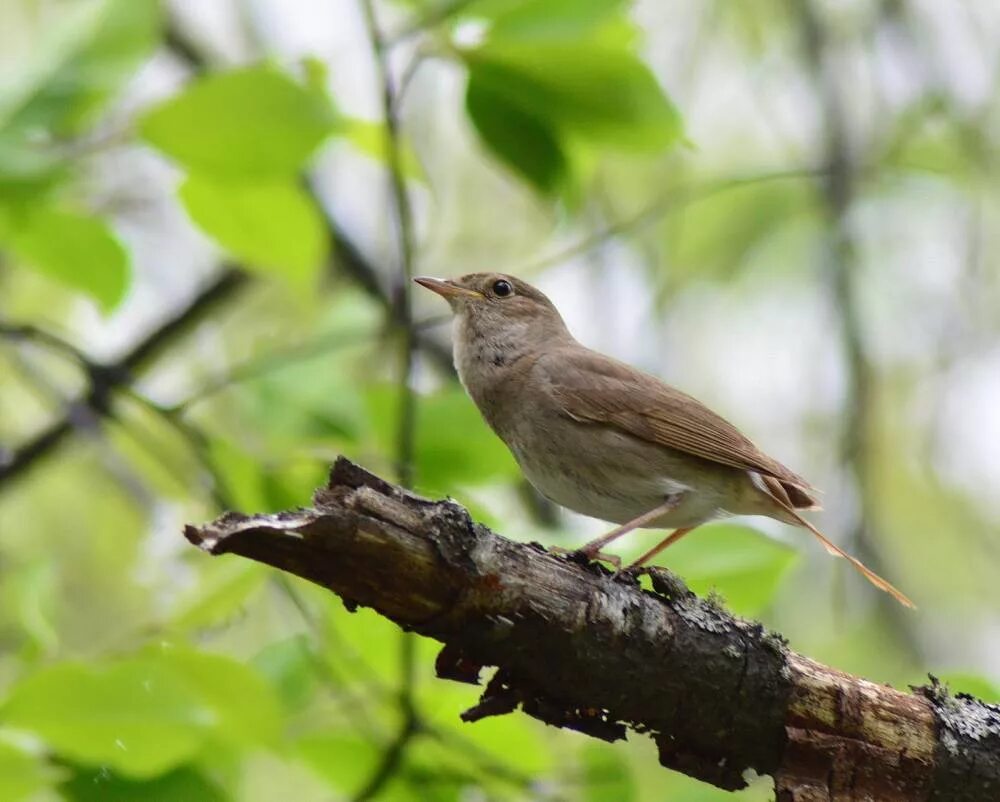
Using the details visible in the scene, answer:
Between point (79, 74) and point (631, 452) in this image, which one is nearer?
point (79, 74)

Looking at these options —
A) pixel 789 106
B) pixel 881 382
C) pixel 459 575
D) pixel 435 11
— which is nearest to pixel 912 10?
pixel 789 106

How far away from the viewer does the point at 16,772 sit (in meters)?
3.46

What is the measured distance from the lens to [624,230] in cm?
447

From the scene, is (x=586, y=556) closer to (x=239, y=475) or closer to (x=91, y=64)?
(x=239, y=475)

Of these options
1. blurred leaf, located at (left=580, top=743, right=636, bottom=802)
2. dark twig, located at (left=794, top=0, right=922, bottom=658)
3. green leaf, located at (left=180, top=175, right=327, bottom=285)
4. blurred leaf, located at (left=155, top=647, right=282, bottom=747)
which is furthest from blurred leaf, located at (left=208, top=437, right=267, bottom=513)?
dark twig, located at (left=794, top=0, right=922, bottom=658)

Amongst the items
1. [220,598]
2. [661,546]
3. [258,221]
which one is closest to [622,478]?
[661,546]

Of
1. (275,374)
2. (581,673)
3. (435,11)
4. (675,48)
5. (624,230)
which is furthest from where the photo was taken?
(675,48)

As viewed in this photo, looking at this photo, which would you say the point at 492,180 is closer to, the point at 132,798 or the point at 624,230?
the point at 624,230

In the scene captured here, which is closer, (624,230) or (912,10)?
(624,230)

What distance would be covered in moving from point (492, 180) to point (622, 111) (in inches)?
224

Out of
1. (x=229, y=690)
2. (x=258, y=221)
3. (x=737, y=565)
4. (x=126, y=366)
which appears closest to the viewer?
(x=229, y=690)

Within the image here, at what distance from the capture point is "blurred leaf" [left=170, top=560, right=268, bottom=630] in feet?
13.5

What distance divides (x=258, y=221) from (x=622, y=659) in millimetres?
2286

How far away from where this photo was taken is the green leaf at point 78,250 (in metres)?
4.19
